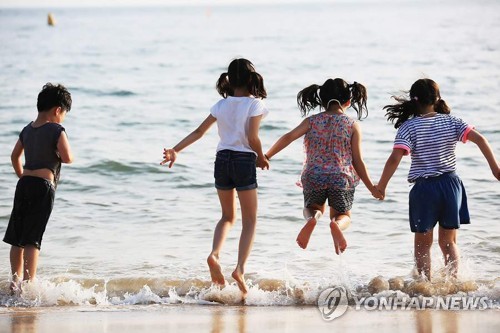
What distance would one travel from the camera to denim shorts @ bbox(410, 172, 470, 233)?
222 inches

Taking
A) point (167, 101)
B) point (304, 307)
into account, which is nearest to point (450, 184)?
point (304, 307)

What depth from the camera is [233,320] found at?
5.14 m

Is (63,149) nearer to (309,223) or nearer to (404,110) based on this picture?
(309,223)

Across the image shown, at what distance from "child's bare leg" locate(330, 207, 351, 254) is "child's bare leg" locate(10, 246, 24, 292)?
80.8 inches

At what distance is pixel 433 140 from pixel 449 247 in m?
0.73

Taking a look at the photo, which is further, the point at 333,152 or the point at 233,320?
the point at 333,152

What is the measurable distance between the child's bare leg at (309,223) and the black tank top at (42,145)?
1678 mm

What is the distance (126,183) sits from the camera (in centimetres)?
993

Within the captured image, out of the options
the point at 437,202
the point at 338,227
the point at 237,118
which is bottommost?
the point at 338,227

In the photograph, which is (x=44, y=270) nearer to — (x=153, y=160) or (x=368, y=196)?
(x=368, y=196)

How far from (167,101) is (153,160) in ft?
19.9

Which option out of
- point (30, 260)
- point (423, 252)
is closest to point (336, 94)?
point (423, 252)

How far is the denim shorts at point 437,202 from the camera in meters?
5.63

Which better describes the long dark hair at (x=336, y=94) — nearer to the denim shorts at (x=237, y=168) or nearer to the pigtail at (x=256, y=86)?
the pigtail at (x=256, y=86)
